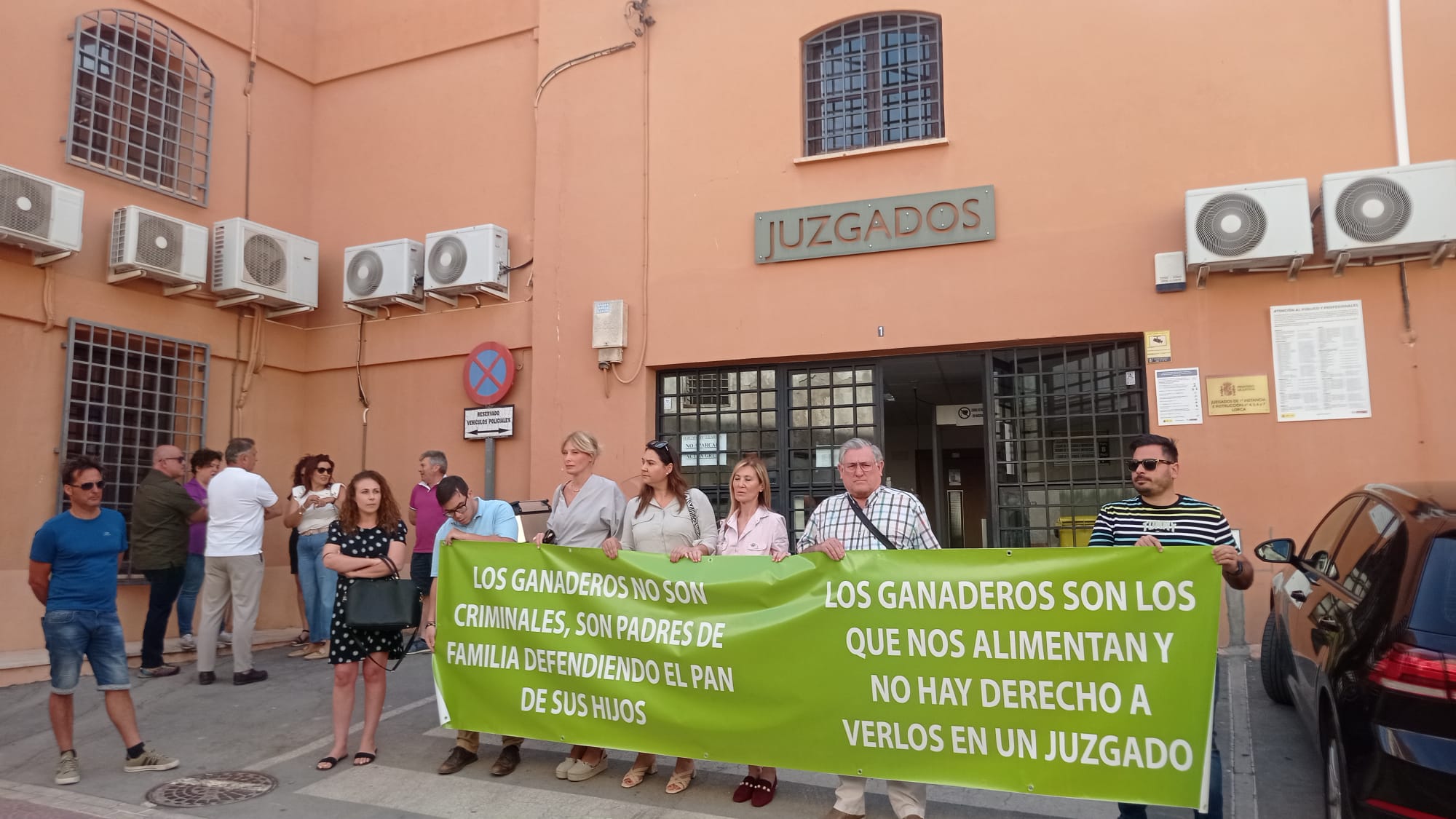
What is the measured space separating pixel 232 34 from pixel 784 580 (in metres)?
9.48

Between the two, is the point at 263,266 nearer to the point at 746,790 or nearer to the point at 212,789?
the point at 212,789

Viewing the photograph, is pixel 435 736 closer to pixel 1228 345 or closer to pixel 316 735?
pixel 316 735

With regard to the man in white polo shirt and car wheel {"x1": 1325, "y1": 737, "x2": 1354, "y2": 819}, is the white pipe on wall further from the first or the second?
the man in white polo shirt

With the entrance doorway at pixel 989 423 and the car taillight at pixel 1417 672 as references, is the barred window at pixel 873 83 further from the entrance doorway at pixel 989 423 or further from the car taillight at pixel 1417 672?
the car taillight at pixel 1417 672

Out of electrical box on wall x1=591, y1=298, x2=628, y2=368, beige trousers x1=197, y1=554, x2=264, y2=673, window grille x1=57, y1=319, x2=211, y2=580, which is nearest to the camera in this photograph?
beige trousers x1=197, y1=554, x2=264, y2=673

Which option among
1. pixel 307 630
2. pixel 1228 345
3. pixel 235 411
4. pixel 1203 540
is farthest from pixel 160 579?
pixel 1228 345

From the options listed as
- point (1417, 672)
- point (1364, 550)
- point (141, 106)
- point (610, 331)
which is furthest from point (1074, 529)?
point (141, 106)

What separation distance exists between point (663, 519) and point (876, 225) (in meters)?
3.97

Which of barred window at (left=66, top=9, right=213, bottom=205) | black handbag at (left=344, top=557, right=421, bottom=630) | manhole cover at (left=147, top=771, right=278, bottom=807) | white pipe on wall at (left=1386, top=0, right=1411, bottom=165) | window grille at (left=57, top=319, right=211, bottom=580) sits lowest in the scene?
manhole cover at (left=147, top=771, right=278, bottom=807)

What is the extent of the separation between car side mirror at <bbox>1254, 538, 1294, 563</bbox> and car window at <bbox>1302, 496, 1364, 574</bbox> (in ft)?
0.59

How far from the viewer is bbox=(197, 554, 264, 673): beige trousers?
7762mm

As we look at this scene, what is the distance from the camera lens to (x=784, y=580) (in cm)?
467

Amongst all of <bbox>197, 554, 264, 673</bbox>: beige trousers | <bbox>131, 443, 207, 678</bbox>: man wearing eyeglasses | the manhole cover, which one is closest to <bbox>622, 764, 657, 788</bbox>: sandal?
the manhole cover

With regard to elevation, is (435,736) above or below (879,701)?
below
